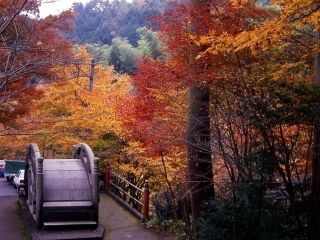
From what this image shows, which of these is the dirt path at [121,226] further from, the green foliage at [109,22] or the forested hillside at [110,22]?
the green foliage at [109,22]

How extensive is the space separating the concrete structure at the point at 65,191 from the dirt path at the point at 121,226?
68 cm

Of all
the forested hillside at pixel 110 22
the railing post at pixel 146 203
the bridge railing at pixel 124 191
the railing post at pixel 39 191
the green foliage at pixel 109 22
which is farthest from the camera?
the green foliage at pixel 109 22

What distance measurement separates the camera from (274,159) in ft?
23.8

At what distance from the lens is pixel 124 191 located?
1672 cm

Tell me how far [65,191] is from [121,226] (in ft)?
6.99

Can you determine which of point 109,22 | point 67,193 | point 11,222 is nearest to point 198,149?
point 67,193

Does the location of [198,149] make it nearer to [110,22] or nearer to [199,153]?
[199,153]

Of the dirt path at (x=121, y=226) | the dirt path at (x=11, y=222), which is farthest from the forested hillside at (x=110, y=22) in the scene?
the dirt path at (x=121, y=226)

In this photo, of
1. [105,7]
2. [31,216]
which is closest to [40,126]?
[31,216]

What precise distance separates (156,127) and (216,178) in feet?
6.50

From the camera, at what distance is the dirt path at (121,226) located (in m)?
11.8

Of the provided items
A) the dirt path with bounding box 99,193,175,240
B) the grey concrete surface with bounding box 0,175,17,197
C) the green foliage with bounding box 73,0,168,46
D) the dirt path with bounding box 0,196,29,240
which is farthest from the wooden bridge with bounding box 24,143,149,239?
the green foliage with bounding box 73,0,168,46

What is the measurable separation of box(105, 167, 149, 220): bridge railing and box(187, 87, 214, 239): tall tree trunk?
13.4ft

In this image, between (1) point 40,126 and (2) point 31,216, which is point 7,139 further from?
(2) point 31,216
